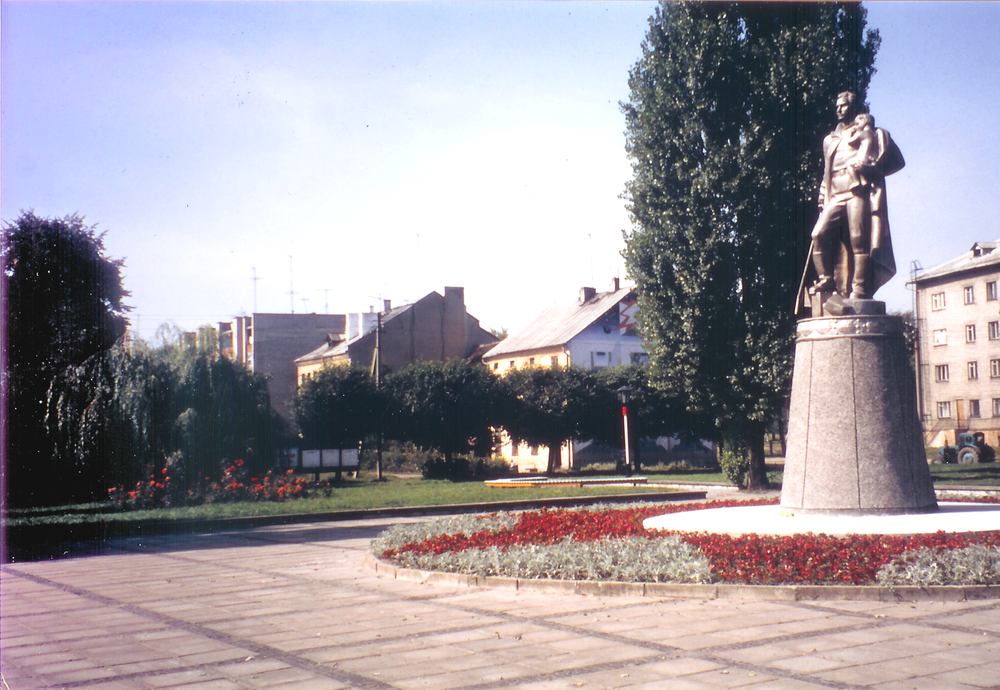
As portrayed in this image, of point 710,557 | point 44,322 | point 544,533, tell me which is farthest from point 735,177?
point 44,322

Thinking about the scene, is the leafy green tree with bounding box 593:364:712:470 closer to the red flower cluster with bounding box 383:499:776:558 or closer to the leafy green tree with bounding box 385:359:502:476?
the leafy green tree with bounding box 385:359:502:476

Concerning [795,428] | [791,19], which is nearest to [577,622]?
[795,428]

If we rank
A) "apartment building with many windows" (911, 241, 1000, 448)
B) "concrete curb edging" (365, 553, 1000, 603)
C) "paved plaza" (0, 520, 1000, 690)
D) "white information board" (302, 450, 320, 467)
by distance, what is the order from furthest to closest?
"apartment building with many windows" (911, 241, 1000, 448) < "white information board" (302, 450, 320, 467) < "concrete curb edging" (365, 553, 1000, 603) < "paved plaza" (0, 520, 1000, 690)

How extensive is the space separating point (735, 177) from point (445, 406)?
25779mm

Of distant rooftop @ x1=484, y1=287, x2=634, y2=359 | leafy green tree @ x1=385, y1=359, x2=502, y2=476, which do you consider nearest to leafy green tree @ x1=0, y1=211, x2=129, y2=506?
leafy green tree @ x1=385, y1=359, x2=502, y2=476

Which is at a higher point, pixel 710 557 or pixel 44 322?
pixel 44 322

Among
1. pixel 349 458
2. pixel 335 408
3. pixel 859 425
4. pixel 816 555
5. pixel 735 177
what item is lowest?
pixel 349 458

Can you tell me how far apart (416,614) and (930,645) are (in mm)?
4179

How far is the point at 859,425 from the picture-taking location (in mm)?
11148

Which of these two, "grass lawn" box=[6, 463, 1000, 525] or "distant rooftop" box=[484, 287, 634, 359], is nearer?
"grass lawn" box=[6, 463, 1000, 525]

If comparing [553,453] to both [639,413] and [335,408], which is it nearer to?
[639,413]

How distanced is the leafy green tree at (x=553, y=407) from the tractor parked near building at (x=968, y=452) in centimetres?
1780

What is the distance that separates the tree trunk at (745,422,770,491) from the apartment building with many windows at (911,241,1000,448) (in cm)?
3634

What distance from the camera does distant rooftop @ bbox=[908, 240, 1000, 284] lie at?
5802 centimetres
